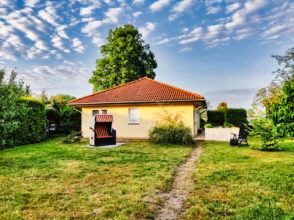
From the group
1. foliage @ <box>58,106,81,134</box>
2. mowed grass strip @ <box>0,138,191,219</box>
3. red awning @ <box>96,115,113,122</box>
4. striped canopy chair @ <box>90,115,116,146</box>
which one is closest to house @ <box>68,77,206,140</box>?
foliage @ <box>58,106,81,134</box>

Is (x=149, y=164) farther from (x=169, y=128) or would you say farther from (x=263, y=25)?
(x=263, y=25)

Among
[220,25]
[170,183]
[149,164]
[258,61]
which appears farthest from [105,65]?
[170,183]

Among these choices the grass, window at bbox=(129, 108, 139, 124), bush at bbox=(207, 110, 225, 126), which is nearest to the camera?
the grass

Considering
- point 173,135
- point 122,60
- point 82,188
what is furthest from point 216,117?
point 82,188

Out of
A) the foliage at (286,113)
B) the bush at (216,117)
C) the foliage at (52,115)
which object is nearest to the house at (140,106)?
the foliage at (52,115)

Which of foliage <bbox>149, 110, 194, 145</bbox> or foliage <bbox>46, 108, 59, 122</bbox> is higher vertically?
foliage <bbox>46, 108, 59, 122</bbox>

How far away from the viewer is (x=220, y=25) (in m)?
12.9

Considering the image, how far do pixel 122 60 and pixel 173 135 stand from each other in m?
17.7

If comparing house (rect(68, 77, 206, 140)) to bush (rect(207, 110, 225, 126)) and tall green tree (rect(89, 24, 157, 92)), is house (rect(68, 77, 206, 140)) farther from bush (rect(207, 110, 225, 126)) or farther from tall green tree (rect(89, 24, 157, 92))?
tall green tree (rect(89, 24, 157, 92))

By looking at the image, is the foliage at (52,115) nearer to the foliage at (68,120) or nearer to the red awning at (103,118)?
the foliage at (68,120)

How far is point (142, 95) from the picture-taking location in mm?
15406

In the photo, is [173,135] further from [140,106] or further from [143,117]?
[140,106]

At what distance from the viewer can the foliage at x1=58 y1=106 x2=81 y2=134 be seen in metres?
18.2

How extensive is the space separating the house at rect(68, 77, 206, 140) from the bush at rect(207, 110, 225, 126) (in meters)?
9.25
